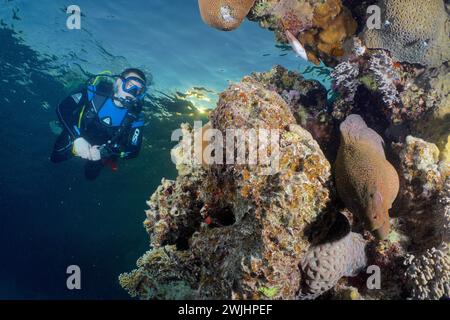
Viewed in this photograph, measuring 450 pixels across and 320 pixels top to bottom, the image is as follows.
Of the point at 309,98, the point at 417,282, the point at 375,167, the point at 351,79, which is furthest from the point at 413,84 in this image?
the point at 417,282

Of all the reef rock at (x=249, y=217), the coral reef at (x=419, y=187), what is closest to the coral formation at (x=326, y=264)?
the reef rock at (x=249, y=217)

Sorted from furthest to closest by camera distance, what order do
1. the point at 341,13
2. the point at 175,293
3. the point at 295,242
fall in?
the point at 341,13 → the point at 175,293 → the point at 295,242

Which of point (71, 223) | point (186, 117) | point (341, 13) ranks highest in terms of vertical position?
point (186, 117)

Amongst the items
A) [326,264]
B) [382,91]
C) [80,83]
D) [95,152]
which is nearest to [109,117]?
[80,83]

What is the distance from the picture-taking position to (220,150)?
11.3 ft

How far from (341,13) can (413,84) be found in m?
1.70

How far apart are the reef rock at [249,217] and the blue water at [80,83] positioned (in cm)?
705

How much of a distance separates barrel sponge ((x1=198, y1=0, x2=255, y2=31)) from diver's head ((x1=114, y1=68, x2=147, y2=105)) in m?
5.13

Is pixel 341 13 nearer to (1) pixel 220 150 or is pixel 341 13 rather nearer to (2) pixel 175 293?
(1) pixel 220 150

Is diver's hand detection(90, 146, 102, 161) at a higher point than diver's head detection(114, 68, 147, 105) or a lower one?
lower

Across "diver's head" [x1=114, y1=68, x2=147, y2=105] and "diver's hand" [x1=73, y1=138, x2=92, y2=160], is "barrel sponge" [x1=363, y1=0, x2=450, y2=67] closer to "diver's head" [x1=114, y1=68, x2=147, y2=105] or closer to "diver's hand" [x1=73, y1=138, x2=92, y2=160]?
"diver's head" [x1=114, y1=68, x2=147, y2=105]

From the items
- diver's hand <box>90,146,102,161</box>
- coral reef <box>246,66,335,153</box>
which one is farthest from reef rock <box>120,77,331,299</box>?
diver's hand <box>90,146,102,161</box>

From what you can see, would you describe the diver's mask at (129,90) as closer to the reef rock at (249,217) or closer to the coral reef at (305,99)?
the coral reef at (305,99)

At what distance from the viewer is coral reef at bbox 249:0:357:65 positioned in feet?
17.4
